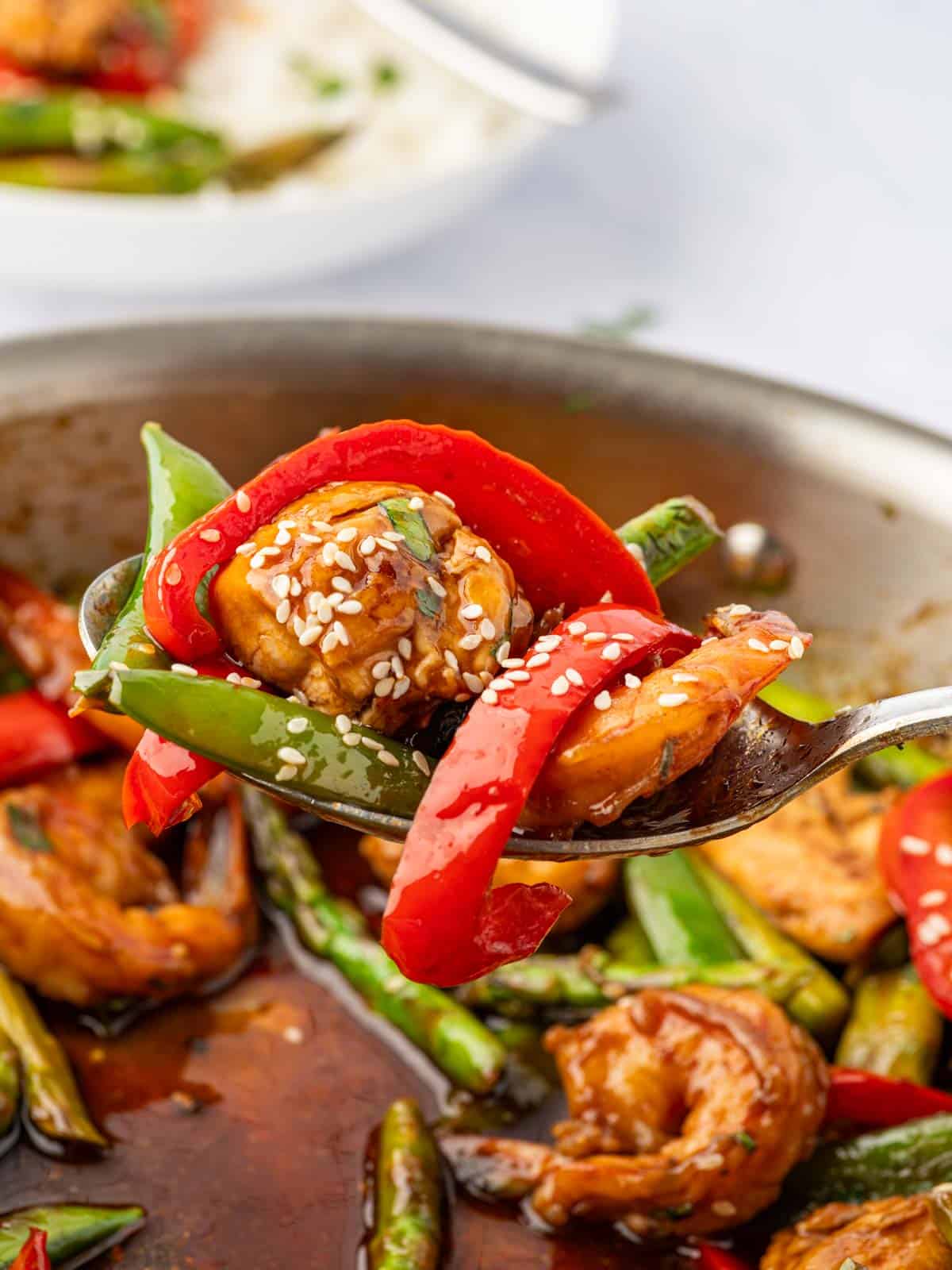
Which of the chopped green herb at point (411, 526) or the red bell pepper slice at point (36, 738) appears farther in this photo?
the red bell pepper slice at point (36, 738)

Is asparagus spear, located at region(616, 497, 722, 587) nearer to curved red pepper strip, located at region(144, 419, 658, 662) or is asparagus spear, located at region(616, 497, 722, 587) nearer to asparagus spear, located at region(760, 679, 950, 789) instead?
curved red pepper strip, located at region(144, 419, 658, 662)

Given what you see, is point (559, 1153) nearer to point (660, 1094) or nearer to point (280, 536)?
point (660, 1094)

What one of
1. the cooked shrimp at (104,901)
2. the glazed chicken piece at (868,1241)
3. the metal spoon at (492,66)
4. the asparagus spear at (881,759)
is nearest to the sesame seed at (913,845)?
the asparagus spear at (881,759)

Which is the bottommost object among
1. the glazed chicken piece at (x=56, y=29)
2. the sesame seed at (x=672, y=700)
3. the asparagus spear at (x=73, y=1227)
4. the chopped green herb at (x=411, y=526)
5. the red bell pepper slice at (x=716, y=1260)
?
the asparagus spear at (x=73, y=1227)

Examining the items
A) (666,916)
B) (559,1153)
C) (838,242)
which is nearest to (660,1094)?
(559,1153)

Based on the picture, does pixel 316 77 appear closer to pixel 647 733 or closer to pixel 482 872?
pixel 647 733

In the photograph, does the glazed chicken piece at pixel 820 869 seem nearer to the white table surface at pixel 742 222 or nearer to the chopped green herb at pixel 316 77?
the white table surface at pixel 742 222

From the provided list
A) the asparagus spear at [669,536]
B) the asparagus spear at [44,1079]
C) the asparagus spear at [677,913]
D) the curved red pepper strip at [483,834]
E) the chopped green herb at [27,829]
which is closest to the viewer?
the curved red pepper strip at [483,834]

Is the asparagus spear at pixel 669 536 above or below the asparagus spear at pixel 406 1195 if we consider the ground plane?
above
